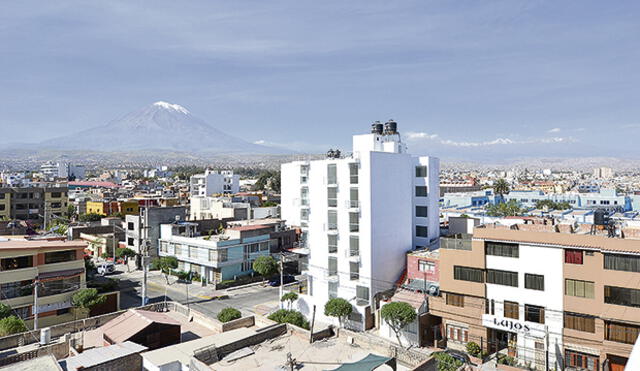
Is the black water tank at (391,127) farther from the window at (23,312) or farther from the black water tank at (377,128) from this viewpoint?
the window at (23,312)

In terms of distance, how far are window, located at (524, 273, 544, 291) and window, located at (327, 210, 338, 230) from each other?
14247mm

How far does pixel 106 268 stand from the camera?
46750 mm

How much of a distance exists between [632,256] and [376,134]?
22.5 metres

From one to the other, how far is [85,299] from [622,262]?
103 feet

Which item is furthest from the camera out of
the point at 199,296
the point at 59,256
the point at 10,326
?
the point at 199,296

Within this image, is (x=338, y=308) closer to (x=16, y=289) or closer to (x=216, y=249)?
(x=216, y=249)

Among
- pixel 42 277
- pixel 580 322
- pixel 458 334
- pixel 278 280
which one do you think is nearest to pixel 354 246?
pixel 458 334

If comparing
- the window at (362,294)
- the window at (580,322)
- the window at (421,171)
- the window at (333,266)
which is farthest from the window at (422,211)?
the window at (580,322)

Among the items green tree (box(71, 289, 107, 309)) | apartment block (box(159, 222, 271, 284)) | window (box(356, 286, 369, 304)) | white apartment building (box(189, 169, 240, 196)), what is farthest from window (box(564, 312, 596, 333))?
white apartment building (box(189, 169, 240, 196))

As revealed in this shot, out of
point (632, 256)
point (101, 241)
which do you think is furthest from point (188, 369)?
point (101, 241)

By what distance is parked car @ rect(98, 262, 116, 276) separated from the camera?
45919mm

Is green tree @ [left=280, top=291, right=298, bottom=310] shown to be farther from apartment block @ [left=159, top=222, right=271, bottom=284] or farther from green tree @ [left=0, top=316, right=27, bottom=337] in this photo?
green tree @ [left=0, top=316, right=27, bottom=337]

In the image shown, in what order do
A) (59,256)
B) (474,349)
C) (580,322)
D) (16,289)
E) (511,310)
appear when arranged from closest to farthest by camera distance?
(580,322)
(511,310)
(474,349)
(16,289)
(59,256)

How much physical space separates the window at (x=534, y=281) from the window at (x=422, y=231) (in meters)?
12.4
